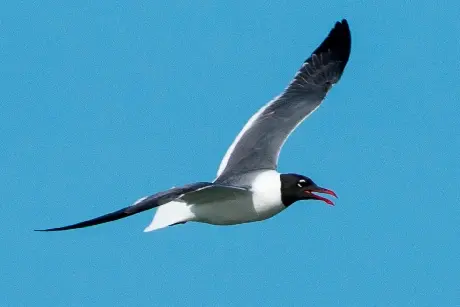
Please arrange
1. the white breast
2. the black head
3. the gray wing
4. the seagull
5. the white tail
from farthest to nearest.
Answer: the gray wing, the black head, the white breast, the white tail, the seagull

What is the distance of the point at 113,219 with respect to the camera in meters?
11.3

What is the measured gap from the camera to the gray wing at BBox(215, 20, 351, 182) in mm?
14281

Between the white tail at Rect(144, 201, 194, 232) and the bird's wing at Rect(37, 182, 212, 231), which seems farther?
the white tail at Rect(144, 201, 194, 232)

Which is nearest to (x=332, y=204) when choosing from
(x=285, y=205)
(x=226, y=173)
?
→ (x=285, y=205)

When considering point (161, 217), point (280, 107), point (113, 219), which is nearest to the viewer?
point (113, 219)

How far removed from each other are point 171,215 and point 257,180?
1126 mm

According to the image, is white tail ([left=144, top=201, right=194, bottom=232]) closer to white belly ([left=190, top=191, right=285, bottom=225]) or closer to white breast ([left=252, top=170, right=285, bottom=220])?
white belly ([left=190, top=191, right=285, bottom=225])

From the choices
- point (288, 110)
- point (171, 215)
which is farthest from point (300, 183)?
point (288, 110)

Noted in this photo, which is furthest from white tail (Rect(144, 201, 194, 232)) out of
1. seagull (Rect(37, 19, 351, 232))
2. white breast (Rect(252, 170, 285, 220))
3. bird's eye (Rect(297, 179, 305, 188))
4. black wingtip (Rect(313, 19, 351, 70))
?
black wingtip (Rect(313, 19, 351, 70))

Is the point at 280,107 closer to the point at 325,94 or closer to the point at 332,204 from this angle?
the point at 325,94

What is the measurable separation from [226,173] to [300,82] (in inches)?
93.4

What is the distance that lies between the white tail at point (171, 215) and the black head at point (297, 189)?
3.67 ft

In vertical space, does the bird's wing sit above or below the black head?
below

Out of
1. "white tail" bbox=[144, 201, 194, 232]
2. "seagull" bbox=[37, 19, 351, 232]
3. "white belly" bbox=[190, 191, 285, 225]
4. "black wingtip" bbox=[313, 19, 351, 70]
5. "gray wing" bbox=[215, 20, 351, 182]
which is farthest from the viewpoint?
"black wingtip" bbox=[313, 19, 351, 70]
